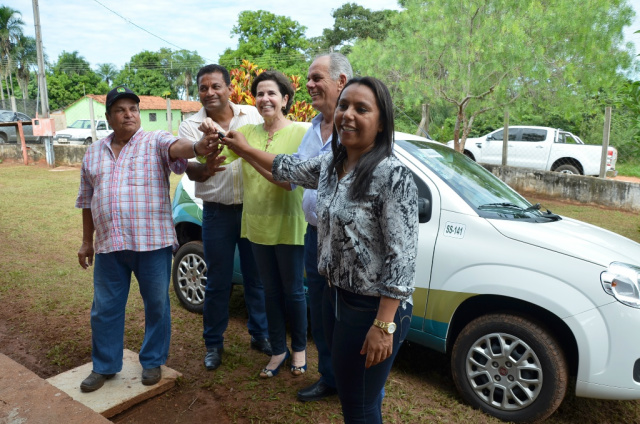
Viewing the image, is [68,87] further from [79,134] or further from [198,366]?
[198,366]

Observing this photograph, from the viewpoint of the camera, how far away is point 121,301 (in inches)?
123

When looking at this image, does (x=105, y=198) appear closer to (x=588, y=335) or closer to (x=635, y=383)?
(x=588, y=335)

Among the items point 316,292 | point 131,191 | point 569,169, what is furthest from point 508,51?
point 131,191

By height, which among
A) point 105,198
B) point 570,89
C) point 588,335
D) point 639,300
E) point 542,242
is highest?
point 570,89

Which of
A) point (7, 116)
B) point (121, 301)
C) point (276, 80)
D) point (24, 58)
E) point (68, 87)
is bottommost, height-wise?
point (121, 301)

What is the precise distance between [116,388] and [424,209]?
2.20 meters

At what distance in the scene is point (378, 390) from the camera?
6.50ft

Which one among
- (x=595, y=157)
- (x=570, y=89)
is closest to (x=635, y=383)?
(x=570, y=89)

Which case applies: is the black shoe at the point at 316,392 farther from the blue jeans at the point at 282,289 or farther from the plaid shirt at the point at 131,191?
the plaid shirt at the point at 131,191

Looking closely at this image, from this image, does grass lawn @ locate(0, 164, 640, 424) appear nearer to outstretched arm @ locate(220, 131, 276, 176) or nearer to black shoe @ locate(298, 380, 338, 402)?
black shoe @ locate(298, 380, 338, 402)

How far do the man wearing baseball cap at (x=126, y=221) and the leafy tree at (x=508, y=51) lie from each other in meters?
7.46

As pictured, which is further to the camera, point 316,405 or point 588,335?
point 316,405

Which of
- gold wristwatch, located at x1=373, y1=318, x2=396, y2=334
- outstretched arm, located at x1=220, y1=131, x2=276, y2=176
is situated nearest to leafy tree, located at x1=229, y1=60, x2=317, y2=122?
outstretched arm, located at x1=220, y1=131, x2=276, y2=176

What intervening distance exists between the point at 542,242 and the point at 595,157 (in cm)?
1052
